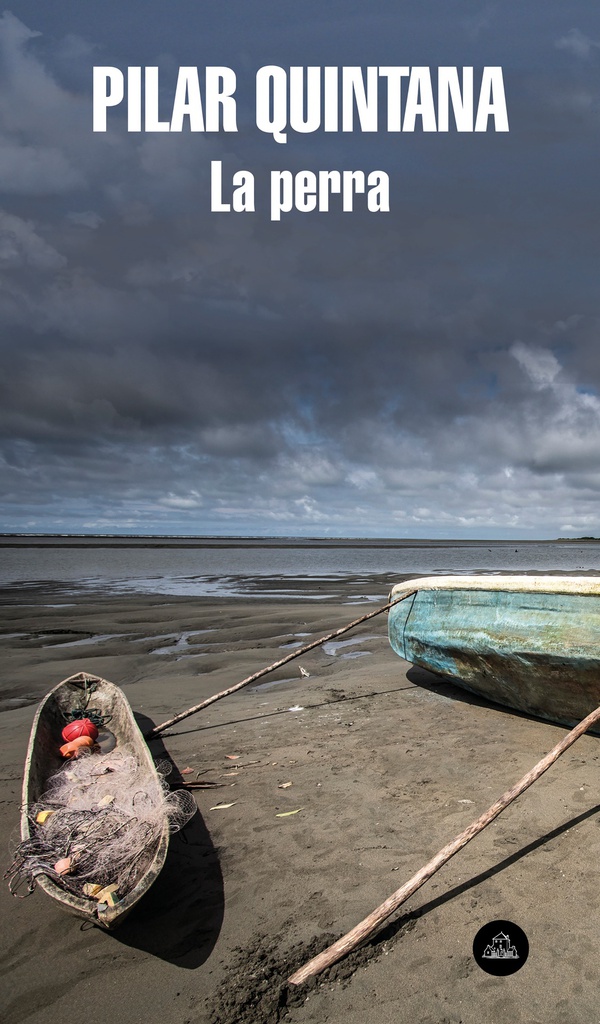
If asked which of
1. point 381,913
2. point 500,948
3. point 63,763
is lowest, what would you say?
point 63,763

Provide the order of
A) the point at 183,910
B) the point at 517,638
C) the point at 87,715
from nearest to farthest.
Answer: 1. the point at 183,910
2. the point at 517,638
3. the point at 87,715

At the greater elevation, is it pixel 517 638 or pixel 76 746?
pixel 517 638

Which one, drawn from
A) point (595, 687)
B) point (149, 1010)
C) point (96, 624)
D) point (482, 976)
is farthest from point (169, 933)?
point (96, 624)

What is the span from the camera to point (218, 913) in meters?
2.76

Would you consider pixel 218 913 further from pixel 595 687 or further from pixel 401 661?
pixel 401 661

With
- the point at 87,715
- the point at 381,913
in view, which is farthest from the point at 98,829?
the point at 87,715

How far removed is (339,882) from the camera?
9.59 feet

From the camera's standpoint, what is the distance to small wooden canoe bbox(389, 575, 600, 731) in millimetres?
4359

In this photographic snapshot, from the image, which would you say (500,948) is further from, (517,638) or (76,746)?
(76,746)

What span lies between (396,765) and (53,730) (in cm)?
310

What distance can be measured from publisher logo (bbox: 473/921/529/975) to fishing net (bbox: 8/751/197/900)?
5.26 ft

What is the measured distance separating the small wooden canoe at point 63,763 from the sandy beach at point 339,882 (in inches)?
10.6

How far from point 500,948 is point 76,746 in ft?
11.7

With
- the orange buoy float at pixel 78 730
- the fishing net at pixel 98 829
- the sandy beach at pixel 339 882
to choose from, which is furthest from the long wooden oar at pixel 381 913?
the orange buoy float at pixel 78 730
